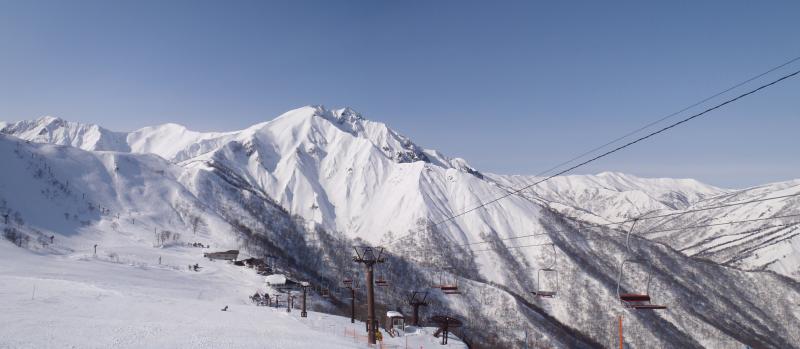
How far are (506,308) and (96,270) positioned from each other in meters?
159

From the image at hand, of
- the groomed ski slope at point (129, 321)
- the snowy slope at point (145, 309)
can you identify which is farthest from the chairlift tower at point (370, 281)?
the snowy slope at point (145, 309)

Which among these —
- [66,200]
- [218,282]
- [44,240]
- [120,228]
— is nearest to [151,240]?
[120,228]

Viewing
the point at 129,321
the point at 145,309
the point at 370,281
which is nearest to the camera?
the point at 129,321

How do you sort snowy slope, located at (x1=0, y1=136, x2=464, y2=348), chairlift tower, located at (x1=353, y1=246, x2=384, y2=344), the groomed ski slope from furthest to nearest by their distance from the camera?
1. chairlift tower, located at (x1=353, y1=246, x2=384, y2=344)
2. snowy slope, located at (x1=0, y1=136, x2=464, y2=348)
3. the groomed ski slope

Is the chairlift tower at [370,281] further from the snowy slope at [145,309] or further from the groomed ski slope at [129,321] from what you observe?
the snowy slope at [145,309]

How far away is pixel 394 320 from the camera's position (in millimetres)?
63094

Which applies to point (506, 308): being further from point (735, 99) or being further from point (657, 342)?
point (735, 99)

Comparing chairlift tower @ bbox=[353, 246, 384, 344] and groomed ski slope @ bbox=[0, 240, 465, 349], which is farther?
chairlift tower @ bbox=[353, 246, 384, 344]

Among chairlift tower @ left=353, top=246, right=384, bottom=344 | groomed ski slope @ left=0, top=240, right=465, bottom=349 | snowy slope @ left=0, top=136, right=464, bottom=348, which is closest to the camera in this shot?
groomed ski slope @ left=0, top=240, right=465, bottom=349

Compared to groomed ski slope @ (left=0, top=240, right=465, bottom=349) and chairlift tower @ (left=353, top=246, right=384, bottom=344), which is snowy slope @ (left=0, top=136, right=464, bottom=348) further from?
chairlift tower @ (left=353, top=246, right=384, bottom=344)

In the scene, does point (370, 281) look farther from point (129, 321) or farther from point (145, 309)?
point (145, 309)

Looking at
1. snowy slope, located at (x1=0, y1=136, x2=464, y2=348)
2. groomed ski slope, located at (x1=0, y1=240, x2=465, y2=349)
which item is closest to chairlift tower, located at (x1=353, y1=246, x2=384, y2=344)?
groomed ski slope, located at (x1=0, y1=240, x2=465, y2=349)

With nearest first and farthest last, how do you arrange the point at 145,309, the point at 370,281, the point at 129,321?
the point at 129,321 < the point at 370,281 < the point at 145,309

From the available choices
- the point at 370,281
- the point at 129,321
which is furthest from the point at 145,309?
the point at 370,281
